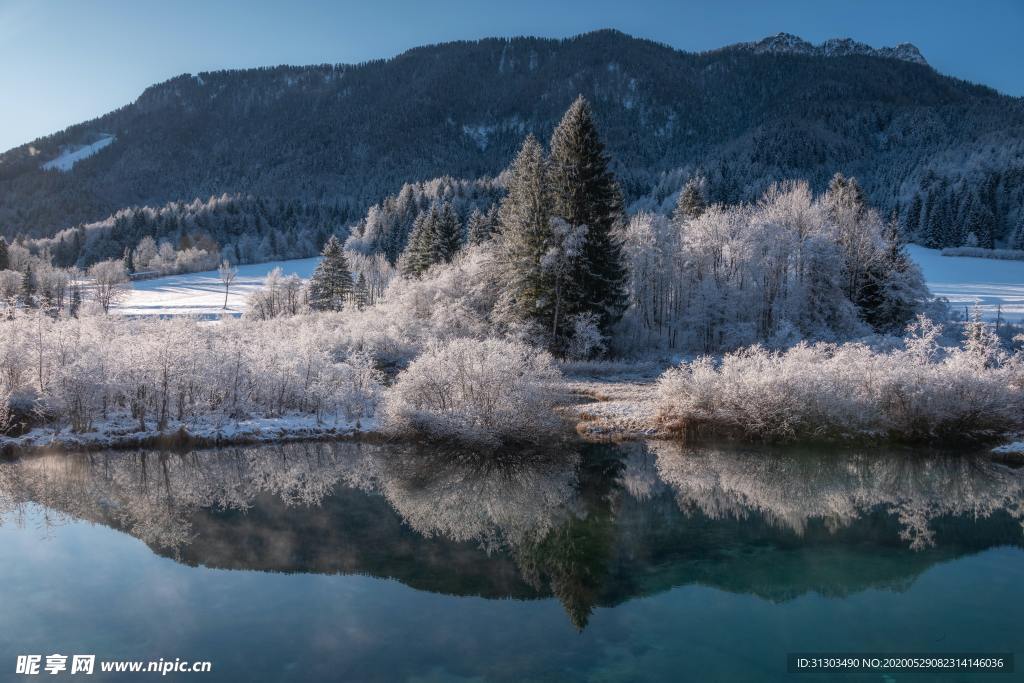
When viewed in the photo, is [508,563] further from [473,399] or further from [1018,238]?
[1018,238]

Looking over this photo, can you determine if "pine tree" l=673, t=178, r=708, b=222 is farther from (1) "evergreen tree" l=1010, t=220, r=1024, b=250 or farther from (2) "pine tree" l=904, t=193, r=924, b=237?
(1) "evergreen tree" l=1010, t=220, r=1024, b=250

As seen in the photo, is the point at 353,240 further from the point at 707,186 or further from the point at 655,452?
the point at 655,452

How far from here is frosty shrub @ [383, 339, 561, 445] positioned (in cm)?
2188

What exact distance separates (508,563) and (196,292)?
81.8m

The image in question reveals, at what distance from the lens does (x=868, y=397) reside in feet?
72.7

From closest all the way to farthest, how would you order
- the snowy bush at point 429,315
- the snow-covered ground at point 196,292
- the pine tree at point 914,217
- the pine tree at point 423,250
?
the snowy bush at point 429,315 → the pine tree at point 423,250 → the snow-covered ground at point 196,292 → the pine tree at point 914,217

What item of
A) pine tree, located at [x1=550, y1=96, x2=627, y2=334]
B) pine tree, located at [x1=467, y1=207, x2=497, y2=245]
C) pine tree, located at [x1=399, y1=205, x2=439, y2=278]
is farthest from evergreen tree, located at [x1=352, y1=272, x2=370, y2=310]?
pine tree, located at [x1=550, y1=96, x2=627, y2=334]

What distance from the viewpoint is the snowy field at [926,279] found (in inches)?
2125

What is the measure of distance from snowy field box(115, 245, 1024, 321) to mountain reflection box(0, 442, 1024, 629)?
38.2m

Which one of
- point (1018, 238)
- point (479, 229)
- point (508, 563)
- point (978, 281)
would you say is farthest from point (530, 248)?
point (1018, 238)

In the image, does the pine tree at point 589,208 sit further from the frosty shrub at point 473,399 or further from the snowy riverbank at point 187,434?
the snowy riverbank at point 187,434

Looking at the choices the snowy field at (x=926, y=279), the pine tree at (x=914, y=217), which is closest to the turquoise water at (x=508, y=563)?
the snowy field at (x=926, y=279)

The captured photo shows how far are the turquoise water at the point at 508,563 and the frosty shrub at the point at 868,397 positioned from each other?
1.68m

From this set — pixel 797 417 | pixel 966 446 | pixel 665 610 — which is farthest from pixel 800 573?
pixel 966 446
